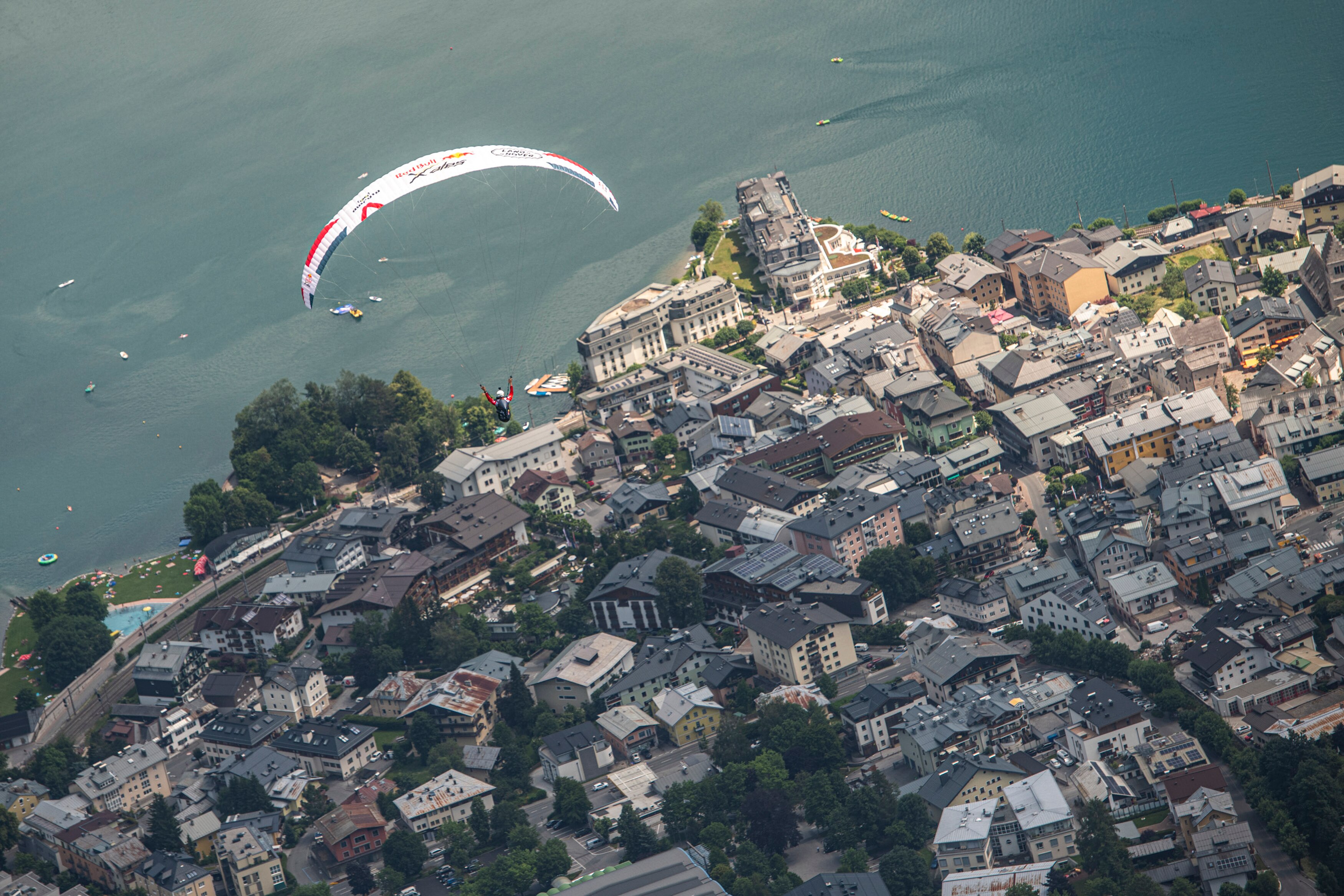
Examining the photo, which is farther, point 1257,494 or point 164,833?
point 1257,494

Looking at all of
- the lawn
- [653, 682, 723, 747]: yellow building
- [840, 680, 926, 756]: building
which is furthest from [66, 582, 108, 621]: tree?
the lawn

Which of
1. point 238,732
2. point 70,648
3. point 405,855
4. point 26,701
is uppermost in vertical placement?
point 70,648

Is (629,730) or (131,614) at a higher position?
(131,614)

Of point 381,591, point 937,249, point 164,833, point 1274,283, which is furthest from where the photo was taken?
point 937,249

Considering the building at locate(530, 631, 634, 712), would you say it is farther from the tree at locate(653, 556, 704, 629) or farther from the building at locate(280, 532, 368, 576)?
the building at locate(280, 532, 368, 576)

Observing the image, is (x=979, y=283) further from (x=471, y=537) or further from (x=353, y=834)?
(x=353, y=834)

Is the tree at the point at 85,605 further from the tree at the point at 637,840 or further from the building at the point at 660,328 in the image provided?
the tree at the point at 637,840

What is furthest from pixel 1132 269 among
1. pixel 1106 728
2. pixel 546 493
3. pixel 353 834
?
pixel 353 834

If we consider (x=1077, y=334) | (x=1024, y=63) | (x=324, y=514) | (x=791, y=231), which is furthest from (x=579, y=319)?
(x=1024, y=63)
